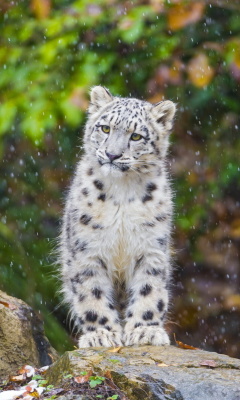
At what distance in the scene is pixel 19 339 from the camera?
6.34m

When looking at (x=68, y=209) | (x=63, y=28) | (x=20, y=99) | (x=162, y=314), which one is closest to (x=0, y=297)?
(x=68, y=209)

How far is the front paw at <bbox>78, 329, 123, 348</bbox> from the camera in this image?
5977mm

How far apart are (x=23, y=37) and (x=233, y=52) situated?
190 cm

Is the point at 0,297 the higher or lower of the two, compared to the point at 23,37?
lower

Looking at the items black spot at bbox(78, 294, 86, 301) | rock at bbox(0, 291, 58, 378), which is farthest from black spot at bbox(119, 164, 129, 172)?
rock at bbox(0, 291, 58, 378)

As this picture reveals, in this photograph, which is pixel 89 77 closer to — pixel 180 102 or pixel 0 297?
pixel 180 102

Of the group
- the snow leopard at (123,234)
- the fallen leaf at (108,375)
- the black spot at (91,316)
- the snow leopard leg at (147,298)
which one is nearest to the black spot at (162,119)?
the snow leopard at (123,234)

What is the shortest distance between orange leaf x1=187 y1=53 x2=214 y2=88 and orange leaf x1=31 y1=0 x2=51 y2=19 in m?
1.37

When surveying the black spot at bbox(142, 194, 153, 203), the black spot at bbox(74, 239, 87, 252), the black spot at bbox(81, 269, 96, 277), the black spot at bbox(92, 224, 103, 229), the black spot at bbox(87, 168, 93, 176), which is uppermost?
the black spot at bbox(87, 168, 93, 176)

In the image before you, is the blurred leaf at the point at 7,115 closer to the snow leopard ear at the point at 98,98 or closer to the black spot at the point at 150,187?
the snow leopard ear at the point at 98,98

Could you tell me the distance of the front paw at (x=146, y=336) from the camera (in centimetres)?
599

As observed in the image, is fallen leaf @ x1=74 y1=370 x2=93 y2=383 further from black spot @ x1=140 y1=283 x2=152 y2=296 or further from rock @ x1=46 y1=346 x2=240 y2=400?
black spot @ x1=140 y1=283 x2=152 y2=296

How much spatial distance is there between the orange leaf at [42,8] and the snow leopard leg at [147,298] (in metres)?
3.00

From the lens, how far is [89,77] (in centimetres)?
788
